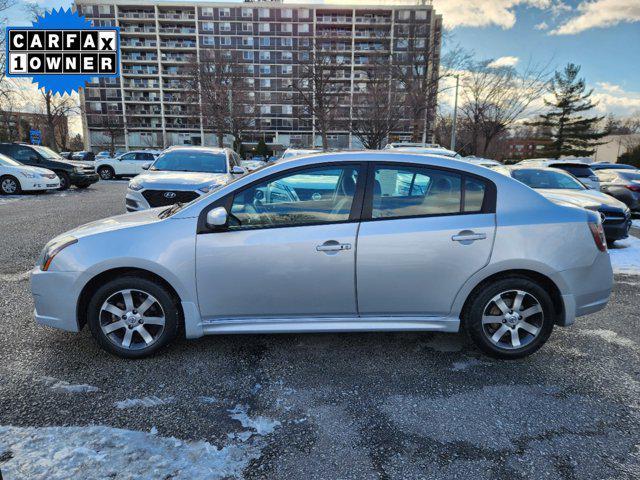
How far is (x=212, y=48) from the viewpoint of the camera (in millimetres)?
63875

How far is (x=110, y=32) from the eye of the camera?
11.0m

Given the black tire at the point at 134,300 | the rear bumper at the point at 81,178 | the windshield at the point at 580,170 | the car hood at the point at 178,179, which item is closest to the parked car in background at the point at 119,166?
the rear bumper at the point at 81,178

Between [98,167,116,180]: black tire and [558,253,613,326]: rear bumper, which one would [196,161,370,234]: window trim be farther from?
[98,167,116,180]: black tire

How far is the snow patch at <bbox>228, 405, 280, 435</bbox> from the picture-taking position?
7.98 feet

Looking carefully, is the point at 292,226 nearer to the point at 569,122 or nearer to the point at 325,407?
the point at 325,407

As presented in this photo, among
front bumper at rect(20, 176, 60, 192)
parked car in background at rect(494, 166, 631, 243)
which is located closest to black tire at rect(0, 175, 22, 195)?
front bumper at rect(20, 176, 60, 192)

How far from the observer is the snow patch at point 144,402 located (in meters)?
2.64

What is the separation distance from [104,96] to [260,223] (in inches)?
3141

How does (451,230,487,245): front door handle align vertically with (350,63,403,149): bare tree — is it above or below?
below

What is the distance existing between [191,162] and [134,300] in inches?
247

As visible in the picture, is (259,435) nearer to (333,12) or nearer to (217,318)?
(217,318)

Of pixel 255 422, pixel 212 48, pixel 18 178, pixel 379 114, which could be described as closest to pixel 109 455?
pixel 255 422

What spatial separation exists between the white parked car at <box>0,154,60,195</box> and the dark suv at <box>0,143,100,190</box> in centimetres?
116

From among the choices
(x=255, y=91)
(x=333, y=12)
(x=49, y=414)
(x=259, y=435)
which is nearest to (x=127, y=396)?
(x=49, y=414)
